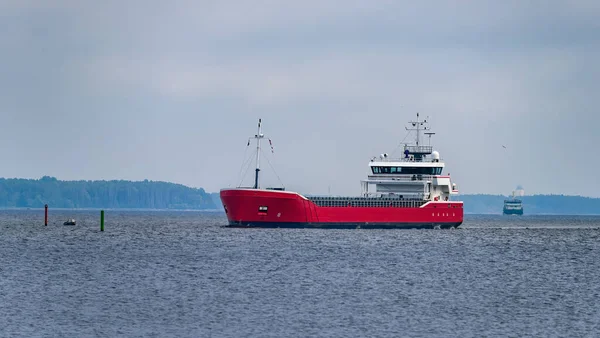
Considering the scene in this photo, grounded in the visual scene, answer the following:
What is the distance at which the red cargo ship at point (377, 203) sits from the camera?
90.7 metres

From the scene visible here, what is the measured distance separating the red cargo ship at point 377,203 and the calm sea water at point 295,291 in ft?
43.5

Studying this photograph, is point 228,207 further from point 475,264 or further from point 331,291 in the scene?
point 331,291

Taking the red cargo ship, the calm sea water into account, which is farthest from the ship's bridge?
the calm sea water

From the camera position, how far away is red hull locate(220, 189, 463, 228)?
90438 millimetres

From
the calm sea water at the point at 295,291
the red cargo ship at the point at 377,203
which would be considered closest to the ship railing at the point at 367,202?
the red cargo ship at the point at 377,203

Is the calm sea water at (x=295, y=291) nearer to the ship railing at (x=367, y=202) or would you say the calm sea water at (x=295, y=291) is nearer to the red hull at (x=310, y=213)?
the red hull at (x=310, y=213)

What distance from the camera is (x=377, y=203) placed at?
319 feet

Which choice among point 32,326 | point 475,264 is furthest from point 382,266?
point 32,326

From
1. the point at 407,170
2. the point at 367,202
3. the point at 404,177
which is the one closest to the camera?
the point at 367,202

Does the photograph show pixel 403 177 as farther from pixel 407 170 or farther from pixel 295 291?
pixel 295 291

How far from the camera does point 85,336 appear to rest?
108 ft

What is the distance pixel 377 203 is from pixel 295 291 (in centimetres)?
5240

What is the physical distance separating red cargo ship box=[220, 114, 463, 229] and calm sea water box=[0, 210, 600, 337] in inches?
521

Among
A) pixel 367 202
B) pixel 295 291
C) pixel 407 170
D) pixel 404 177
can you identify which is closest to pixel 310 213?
pixel 367 202
